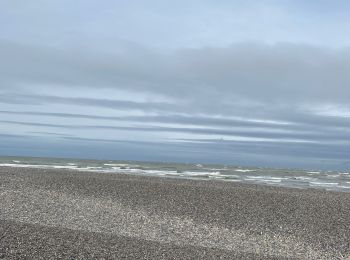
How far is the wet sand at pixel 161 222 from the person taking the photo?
1204 centimetres

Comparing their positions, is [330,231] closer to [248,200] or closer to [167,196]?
[248,200]

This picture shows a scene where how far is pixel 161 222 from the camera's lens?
1767 centimetres

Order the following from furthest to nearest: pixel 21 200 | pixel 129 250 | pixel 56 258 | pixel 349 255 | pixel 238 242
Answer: pixel 21 200 → pixel 238 242 → pixel 349 255 → pixel 129 250 → pixel 56 258

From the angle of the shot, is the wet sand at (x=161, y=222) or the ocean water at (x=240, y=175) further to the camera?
the ocean water at (x=240, y=175)

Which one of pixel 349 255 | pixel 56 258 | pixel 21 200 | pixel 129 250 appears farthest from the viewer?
pixel 21 200

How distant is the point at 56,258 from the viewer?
1065cm

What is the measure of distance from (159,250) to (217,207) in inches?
344

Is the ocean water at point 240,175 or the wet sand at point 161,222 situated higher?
the ocean water at point 240,175

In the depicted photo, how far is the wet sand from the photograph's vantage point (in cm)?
1204

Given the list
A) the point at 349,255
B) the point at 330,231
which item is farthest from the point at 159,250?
→ the point at 330,231

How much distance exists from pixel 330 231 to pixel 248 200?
5.52 metres

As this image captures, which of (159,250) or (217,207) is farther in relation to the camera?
(217,207)

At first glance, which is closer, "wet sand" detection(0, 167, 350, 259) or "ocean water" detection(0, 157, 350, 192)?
"wet sand" detection(0, 167, 350, 259)

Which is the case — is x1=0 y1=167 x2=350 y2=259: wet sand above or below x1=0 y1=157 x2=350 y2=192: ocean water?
below
